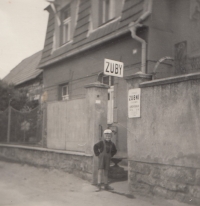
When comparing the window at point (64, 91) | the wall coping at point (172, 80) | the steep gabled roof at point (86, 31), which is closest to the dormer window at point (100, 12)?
the steep gabled roof at point (86, 31)

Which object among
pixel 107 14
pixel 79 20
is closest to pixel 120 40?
pixel 107 14

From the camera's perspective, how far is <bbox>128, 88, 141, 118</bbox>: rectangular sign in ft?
22.3

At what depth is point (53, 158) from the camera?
31.7ft

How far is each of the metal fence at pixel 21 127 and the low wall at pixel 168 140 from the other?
497 cm

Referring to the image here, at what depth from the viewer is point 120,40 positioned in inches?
418

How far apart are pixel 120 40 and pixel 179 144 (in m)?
5.57

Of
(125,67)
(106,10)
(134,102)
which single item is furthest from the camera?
(106,10)

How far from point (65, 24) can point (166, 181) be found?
10.2 meters

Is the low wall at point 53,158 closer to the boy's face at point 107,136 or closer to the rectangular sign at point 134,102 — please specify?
the boy's face at point 107,136

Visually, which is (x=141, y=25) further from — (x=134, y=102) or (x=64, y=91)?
(x=64, y=91)

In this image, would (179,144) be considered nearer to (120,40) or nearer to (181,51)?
(181,51)

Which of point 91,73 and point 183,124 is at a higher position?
point 91,73

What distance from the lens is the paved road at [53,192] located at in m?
6.16

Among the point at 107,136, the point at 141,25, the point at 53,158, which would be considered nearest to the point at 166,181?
the point at 107,136
